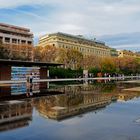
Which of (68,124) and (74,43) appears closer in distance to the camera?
(68,124)

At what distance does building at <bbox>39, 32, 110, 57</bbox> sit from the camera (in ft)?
474

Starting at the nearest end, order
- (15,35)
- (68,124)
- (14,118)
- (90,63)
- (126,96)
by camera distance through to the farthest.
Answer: (68,124), (14,118), (126,96), (90,63), (15,35)

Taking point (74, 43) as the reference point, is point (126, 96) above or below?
below

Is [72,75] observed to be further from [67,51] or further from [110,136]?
[110,136]

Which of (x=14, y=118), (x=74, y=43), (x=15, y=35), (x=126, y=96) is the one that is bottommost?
(x=14, y=118)

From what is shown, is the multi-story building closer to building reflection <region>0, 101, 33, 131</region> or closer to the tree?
the tree

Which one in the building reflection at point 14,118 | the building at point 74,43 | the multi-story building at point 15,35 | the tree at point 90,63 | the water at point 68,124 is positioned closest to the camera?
the water at point 68,124

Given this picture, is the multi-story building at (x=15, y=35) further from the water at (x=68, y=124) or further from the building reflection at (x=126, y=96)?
the water at (x=68, y=124)

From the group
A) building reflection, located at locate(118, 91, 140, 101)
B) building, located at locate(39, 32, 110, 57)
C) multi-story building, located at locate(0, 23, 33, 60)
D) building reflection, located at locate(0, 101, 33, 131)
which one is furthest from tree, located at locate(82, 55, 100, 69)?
building reflection, located at locate(0, 101, 33, 131)

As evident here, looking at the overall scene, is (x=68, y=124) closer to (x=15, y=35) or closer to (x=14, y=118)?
(x=14, y=118)

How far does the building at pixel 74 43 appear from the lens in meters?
144

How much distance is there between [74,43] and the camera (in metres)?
156

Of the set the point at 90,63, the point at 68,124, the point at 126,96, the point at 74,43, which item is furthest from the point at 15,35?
the point at 68,124

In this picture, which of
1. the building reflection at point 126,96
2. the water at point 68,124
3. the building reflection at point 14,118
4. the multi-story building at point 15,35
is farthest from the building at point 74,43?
the water at point 68,124
